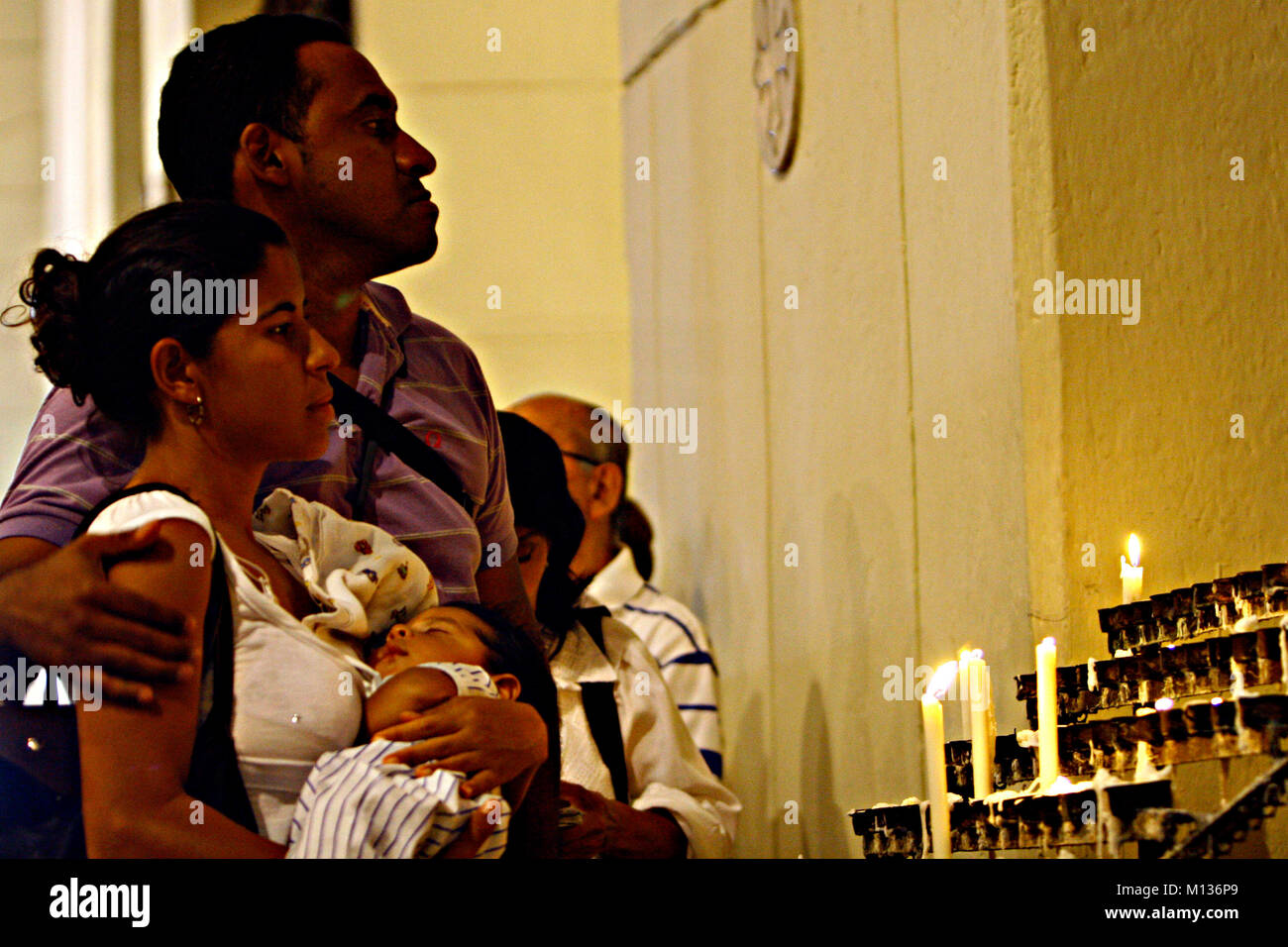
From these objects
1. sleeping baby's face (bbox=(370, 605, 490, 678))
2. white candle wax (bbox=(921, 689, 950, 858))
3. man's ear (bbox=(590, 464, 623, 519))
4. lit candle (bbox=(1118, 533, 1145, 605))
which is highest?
man's ear (bbox=(590, 464, 623, 519))

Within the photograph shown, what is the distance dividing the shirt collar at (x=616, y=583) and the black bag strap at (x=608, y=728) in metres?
0.72

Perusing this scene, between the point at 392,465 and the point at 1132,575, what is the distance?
1.08 meters

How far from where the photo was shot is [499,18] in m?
3.16

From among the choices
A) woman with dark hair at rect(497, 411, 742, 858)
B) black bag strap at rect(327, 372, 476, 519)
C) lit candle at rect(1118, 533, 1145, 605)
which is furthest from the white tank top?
lit candle at rect(1118, 533, 1145, 605)

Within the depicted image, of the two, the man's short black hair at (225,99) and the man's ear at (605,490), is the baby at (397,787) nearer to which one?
the man's short black hair at (225,99)

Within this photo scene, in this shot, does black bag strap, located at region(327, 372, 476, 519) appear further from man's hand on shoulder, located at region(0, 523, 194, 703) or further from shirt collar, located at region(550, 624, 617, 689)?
shirt collar, located at region(550, 624, 617, 689)

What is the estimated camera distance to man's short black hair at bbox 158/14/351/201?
225cm

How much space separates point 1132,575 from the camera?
2.46 metres

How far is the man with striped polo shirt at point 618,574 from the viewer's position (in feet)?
11.6

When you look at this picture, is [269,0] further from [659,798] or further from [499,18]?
[659,798]

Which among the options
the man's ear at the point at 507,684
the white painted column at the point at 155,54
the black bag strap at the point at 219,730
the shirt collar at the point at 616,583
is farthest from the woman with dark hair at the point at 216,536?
the shirt collar at the point at 616,583

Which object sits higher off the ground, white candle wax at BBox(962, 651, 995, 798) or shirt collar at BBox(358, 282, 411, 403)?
shirt collar at BBox(358, 282, 411, 403)

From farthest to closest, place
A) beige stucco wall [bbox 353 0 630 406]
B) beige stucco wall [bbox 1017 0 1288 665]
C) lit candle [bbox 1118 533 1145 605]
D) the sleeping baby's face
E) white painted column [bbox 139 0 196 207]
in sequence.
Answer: beige stucco wall [bbox 353 0 630 406], white painted column [bbox 139 0 196 207], beige stucco wall [bbox 1017 0 1288 665], lit candle [bbox 1118 533 1145 605], the sleeping baby's face
